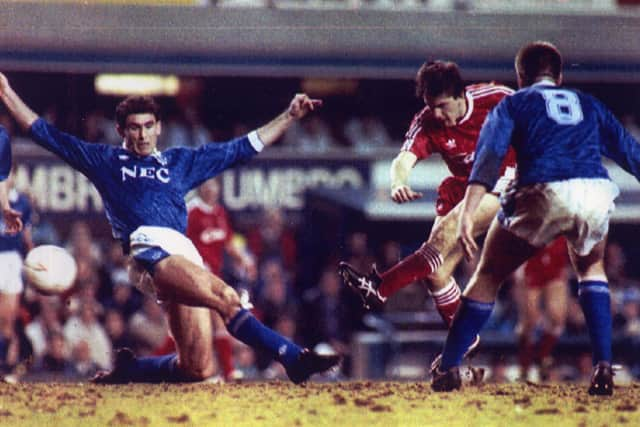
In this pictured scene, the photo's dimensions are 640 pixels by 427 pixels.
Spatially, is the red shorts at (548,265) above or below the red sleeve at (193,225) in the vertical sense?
below

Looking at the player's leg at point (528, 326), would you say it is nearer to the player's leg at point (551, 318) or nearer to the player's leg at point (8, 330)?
the player's leg at point (551, 318)

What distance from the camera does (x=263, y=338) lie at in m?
5.87

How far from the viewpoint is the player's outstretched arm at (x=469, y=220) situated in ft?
16.9

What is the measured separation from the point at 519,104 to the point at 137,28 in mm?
6648

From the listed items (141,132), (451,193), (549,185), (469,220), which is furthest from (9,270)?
(549,185)

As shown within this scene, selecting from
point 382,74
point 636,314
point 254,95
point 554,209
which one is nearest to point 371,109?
point 382,74

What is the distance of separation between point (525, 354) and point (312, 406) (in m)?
3.91

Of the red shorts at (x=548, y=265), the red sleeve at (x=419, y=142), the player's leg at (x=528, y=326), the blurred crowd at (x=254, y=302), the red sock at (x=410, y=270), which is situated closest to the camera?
the red sock at (x=410, y=270)

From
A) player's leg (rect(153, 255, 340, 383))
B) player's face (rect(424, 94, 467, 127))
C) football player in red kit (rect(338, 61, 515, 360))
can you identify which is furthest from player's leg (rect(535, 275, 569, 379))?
player's leg (rect(153, 255, 340, 383))

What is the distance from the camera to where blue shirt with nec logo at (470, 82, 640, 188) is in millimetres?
5473

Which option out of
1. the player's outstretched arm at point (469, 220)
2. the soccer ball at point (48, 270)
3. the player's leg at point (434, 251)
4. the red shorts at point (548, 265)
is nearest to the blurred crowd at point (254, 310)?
the red shorts at point (548, 265)

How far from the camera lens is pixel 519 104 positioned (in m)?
5.55

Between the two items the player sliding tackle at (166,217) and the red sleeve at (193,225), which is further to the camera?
the red sleeve at (193,225)

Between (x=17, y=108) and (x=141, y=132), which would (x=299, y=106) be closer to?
(x=141, y=132)
